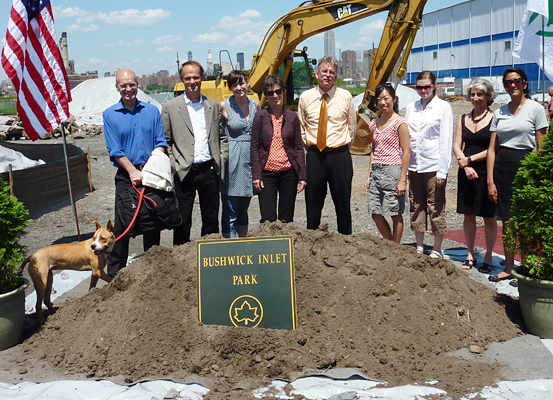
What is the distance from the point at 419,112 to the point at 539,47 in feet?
5.84

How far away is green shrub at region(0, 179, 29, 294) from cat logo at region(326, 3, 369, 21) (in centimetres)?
961

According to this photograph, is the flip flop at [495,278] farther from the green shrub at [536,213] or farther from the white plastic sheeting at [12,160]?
the white plastic sheeting at [12,160]

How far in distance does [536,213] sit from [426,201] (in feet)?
5.12

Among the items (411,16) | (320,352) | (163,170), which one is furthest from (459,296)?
(411,16)

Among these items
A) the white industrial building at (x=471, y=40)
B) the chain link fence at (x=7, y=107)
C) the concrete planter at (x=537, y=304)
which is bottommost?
the concrete planter at (x=537, y=304)

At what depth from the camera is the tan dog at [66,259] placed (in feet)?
13.1

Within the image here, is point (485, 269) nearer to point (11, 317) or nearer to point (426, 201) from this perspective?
point (426, 201)

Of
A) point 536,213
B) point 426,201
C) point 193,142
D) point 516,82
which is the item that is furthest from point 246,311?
point 516,82

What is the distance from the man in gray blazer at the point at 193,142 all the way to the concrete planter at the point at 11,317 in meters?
1.49

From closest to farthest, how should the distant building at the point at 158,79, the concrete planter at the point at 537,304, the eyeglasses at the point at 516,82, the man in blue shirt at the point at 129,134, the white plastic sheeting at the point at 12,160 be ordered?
the concrete planter at the point at 537,304 < the man in blue shirt at the point at 129,134 < the eyeglasses at the point at 516,82 < the white plastic sheeting at the point at 12,160 < the distant building at the point at 158,79

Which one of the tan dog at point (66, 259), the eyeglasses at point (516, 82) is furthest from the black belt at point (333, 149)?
the tan dog at point (66, 259)

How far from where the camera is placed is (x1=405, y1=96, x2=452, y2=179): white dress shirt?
4887mm

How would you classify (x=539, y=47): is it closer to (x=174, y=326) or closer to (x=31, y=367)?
(x=174, y=326)

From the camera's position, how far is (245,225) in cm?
516
